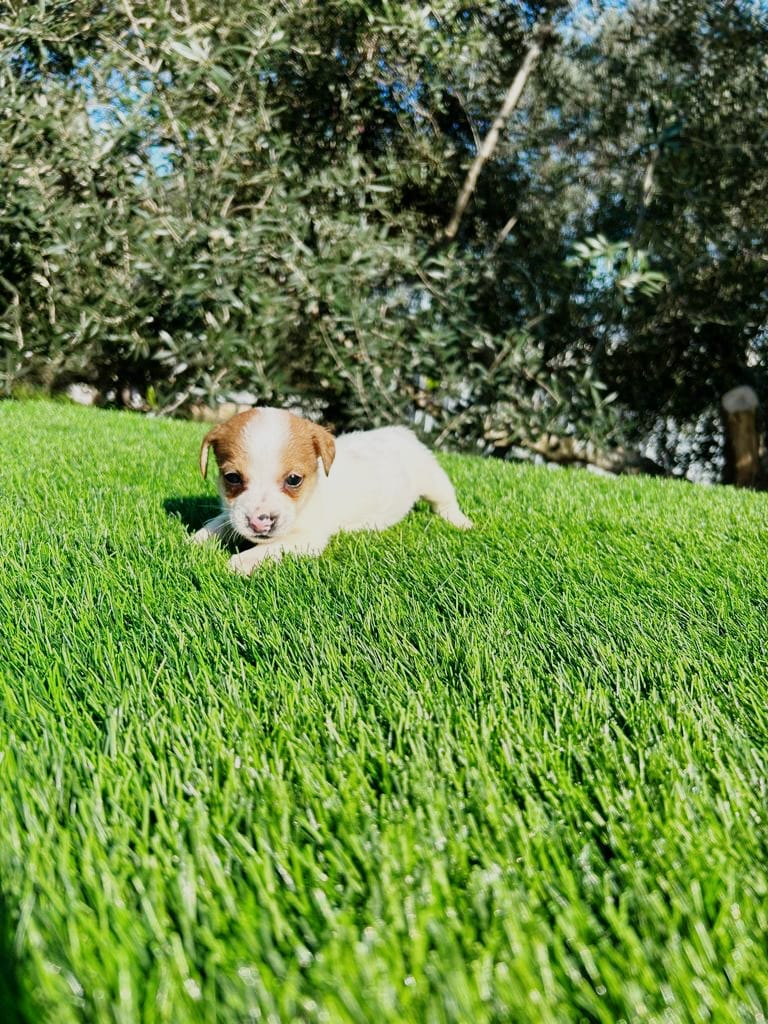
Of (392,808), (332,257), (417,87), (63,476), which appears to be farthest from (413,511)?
(417,87)

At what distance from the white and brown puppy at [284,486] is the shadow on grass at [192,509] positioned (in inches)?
16.1

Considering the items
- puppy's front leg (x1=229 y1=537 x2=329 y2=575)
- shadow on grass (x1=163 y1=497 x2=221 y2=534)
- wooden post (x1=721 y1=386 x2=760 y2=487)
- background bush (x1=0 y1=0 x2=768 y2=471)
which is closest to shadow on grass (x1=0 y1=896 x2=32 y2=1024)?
puppy's front leg (x1=229 y1=537 x2=329 y2=575)

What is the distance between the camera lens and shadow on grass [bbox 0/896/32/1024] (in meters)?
0.93

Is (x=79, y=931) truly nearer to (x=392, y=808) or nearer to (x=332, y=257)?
(x=392, y=808)

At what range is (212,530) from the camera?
125 inches

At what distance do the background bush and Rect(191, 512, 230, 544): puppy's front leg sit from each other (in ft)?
16.5

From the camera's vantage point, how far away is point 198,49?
23.4 ft

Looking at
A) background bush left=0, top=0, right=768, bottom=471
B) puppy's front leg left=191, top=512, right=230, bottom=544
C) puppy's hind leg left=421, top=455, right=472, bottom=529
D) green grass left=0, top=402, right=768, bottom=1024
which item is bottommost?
green grass left=0, top=402, right=768, bottom=1024

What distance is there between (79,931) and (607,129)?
10.8 metres

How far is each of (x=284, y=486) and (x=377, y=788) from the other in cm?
155

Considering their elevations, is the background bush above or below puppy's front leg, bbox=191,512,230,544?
above

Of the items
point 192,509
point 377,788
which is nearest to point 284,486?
point 192,509

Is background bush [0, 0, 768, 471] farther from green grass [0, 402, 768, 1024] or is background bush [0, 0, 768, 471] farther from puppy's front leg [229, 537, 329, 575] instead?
green grass [0, 402, 768, 1024]

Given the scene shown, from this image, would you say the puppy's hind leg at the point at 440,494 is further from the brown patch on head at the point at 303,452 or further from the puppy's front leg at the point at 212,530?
the puppy's front leg at the point at 212,530
